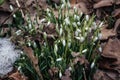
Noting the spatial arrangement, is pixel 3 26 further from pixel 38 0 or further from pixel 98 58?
pixel 98 58

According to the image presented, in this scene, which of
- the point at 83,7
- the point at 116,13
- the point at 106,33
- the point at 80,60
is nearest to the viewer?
the point at 80,60

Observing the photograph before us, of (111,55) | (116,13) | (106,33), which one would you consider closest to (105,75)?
(111,55)

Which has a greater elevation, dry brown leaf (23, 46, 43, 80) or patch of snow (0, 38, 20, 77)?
dry brown leaf (23, 46, 43, 80)

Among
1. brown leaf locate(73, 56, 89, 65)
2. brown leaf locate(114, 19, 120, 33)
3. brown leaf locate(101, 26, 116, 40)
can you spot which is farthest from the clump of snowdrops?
brown leaf locate(114, 19, 120, 33)

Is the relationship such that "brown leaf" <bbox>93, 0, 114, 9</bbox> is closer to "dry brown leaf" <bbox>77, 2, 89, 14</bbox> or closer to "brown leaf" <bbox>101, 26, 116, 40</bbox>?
"dry brown leaf" <bbox>77, 2, 89, 14</bbox>

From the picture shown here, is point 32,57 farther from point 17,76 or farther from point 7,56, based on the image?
point 7,56

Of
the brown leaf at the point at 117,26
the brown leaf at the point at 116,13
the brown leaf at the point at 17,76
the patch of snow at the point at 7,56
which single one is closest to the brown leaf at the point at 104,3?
the brown leaf at the point at 116,13
